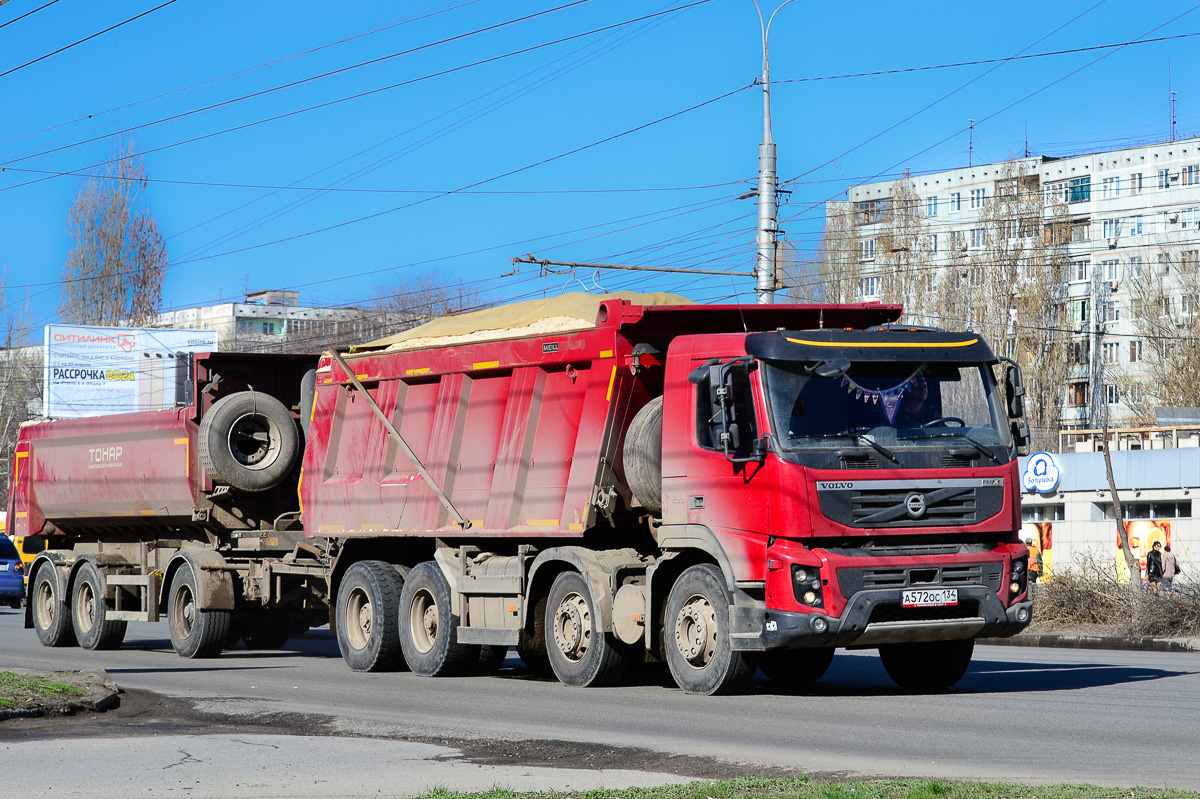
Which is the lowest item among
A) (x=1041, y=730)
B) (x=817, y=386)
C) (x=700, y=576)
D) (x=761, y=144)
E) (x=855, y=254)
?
(x=1041, y=730)

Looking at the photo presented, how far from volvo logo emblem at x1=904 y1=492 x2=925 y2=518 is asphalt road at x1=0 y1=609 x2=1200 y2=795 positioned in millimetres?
1494

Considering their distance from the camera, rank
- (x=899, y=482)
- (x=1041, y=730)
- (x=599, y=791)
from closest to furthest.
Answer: (x=599, y=791)
(x=1041, y=730)
(x=899, y=482)

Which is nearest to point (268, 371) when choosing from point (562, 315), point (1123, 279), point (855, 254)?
point (562, 315)

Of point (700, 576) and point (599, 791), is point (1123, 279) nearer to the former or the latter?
point (700, 576)

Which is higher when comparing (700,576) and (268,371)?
(268,371)

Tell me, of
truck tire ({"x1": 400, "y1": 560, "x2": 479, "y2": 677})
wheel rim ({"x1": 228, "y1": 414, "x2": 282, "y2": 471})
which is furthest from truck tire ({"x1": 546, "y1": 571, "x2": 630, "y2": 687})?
wheel rim ({"x1": 228, "y1": 414, "x2": 282, "y2": 471})

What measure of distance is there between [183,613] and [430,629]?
16.7ft

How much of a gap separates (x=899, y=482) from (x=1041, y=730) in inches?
108

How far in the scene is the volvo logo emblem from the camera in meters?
12.6

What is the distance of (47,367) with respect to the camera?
59344 millimetres

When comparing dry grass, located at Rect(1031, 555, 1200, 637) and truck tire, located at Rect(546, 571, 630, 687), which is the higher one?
truck tire, located at Rect(546, 571, 630, 687)

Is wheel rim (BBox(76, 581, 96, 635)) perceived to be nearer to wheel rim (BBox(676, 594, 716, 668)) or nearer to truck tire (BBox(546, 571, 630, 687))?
truck tire (BBox(546, 571, 630, 687))

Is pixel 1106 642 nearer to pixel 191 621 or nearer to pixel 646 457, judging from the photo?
pixel 646 457

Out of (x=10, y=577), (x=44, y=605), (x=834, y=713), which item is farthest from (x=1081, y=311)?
(x=834, y=713)
